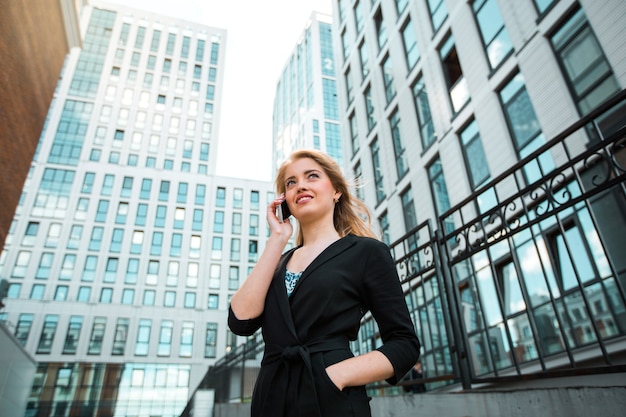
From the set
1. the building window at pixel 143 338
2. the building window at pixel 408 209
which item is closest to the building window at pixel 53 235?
the building window at pixel 143 338

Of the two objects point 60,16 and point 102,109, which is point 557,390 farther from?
point 102,109

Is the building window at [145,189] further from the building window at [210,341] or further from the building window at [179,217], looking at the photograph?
the building window at [210,341]

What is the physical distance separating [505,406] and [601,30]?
9626 millimetres

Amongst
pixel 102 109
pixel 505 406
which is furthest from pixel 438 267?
pixel 102 109

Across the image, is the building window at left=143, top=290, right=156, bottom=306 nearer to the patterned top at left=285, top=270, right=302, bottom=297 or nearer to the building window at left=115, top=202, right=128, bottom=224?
the building window at left=115, top=202, right=128, bottom=224

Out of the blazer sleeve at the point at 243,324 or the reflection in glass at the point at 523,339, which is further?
the reflection in glass at the point at 523,339

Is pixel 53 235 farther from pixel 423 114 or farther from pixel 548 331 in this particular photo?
pixel 548 331

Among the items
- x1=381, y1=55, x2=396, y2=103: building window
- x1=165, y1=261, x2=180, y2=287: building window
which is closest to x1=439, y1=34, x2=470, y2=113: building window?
x1=381, y1=55, x2=396, y2=103: building window

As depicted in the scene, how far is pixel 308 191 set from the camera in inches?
81.2

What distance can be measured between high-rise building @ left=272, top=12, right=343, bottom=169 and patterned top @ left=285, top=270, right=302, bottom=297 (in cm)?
5578

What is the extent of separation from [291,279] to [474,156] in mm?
12837

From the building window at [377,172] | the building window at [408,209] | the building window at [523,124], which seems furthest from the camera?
the building window at [377,172]

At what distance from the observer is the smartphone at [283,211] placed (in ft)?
6.82

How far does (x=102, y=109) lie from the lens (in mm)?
53844
